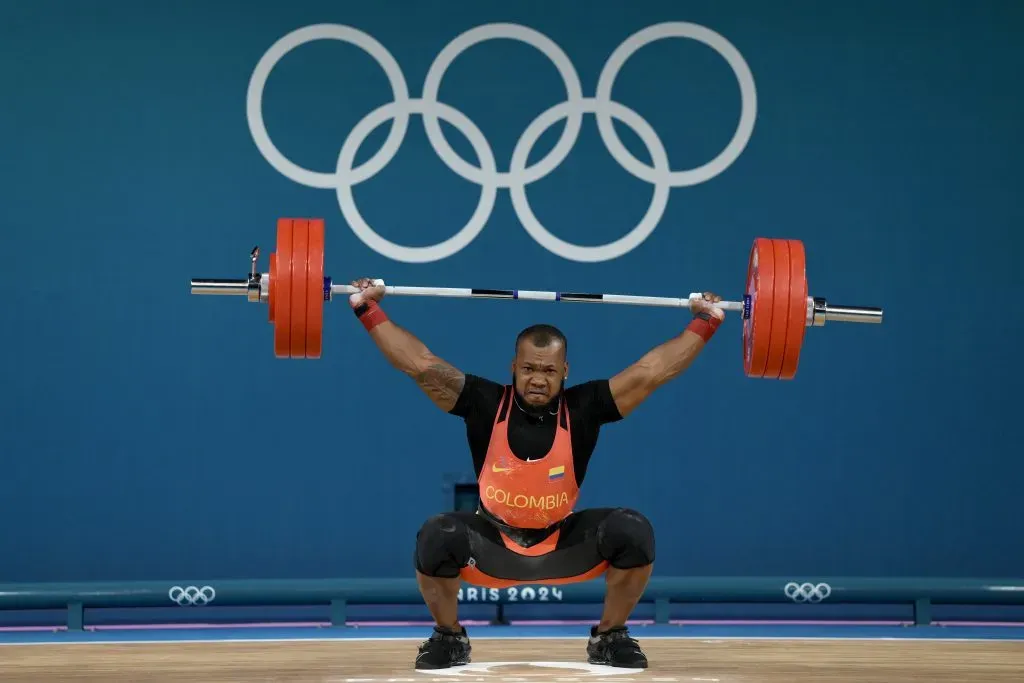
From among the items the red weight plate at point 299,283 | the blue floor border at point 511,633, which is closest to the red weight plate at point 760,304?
the red weight plate at point 299,283

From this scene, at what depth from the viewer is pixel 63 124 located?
219 inches

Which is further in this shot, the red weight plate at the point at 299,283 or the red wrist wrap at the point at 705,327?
the red wrist wrap at the point at 705,327

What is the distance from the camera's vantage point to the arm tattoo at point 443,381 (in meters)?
3.85

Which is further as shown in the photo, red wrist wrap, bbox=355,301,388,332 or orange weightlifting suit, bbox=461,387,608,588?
red wrist wrap, bbox=355,301,388,332

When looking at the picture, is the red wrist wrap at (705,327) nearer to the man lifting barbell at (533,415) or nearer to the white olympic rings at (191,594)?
the man lifting barbell at (533,415)

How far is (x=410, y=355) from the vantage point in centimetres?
384

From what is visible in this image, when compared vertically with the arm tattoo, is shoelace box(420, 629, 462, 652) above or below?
below

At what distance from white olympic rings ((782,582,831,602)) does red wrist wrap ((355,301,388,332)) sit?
236cm

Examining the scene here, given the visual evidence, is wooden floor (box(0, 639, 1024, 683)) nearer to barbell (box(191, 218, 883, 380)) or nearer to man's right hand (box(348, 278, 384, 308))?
barbell (box(191, 218, 883, 380))

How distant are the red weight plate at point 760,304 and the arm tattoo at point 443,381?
2.77 ft

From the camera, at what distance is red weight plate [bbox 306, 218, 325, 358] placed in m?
3.74

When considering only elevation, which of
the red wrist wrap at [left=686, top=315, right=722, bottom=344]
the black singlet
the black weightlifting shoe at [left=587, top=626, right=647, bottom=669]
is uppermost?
the red wrist wrap at [left=686, top=315, right=722, bottom=344]

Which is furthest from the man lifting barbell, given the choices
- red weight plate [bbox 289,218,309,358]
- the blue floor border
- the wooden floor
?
the blue floor border

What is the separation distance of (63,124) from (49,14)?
18.2 inches
